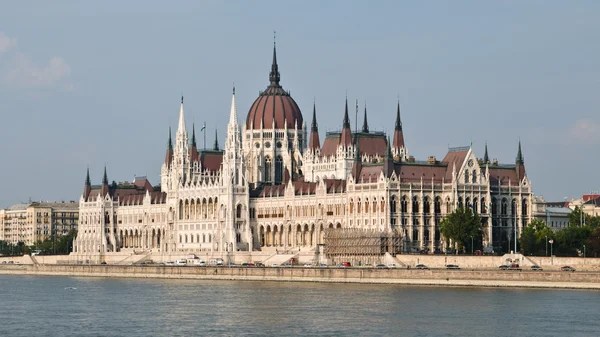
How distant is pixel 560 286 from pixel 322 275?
2899cm

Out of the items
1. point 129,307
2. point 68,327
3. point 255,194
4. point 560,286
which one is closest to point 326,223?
point 255,194

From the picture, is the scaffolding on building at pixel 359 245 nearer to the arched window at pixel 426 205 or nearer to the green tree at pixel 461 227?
the green tree at pixel 461 227

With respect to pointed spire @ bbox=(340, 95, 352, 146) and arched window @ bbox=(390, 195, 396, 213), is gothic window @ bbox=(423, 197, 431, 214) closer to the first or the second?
arched window @ bbox=(390, 195, 396, 213)

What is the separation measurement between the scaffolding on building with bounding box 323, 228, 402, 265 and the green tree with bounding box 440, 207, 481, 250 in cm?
548

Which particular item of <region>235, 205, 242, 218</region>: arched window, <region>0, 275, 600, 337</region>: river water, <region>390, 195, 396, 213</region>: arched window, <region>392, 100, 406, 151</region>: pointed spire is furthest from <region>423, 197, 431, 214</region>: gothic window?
<region>235, 205, 242, 218</region>: arched window

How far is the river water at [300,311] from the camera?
94.5 m

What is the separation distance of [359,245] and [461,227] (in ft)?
36.7

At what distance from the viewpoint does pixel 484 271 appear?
434 ft

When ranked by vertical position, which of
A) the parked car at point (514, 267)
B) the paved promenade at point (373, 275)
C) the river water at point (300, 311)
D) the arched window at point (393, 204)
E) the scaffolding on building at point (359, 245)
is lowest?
the river water at point (300, 311)

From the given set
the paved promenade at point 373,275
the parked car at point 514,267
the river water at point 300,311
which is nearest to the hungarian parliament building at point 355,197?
the paved promenade at point 373,275

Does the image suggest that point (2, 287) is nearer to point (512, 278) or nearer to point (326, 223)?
point (326, 223)

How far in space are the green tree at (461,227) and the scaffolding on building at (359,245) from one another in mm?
5477

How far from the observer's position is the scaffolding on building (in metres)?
159

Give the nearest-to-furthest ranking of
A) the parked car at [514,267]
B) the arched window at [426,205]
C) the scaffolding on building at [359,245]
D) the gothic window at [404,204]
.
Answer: the parked car at [514,267] → the scaffolding on building at [359,245] → the gothic window at [404,204] → the arched window at [426,205]
